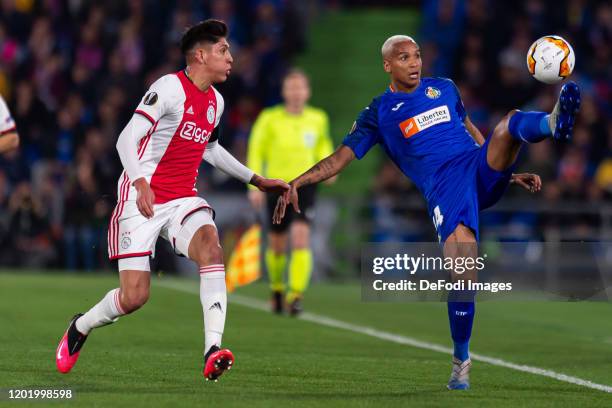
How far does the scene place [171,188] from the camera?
8.40 meters

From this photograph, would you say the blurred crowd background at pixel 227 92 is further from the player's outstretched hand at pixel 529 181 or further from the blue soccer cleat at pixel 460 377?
the blue soccer cleat at pixel 460 377

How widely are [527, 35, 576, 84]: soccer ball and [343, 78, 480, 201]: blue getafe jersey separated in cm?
62

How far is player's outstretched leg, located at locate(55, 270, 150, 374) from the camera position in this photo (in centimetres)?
820

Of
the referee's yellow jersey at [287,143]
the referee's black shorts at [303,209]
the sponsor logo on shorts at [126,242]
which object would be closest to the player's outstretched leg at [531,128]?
the sponsor logo on shorts at [126,242]

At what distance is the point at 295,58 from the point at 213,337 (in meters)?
17.5

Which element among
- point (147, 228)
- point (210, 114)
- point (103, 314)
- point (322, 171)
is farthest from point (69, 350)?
point (322, 171)

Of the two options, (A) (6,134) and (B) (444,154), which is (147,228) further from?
(B) (444,154)

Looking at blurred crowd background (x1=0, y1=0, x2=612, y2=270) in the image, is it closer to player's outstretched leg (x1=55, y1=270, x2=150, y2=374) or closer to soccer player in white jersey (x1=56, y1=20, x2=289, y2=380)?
soccer player in white jersey (x1=56, y1=20, x2=289, y2=380)

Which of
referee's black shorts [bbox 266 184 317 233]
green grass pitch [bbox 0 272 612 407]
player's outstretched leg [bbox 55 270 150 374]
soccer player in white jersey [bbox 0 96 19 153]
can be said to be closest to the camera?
green grass pitch [bbox 0 272 612 407]

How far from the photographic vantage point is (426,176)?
27.7 feet

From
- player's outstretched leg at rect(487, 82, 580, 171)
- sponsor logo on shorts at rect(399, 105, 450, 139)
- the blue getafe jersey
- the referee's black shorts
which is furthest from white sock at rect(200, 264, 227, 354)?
the referee's black shorts

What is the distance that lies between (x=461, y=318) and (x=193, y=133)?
6.36 ft

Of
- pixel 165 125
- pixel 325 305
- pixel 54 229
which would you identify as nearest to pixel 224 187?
pixel 54 229

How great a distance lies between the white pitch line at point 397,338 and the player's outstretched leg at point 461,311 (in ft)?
2.66
